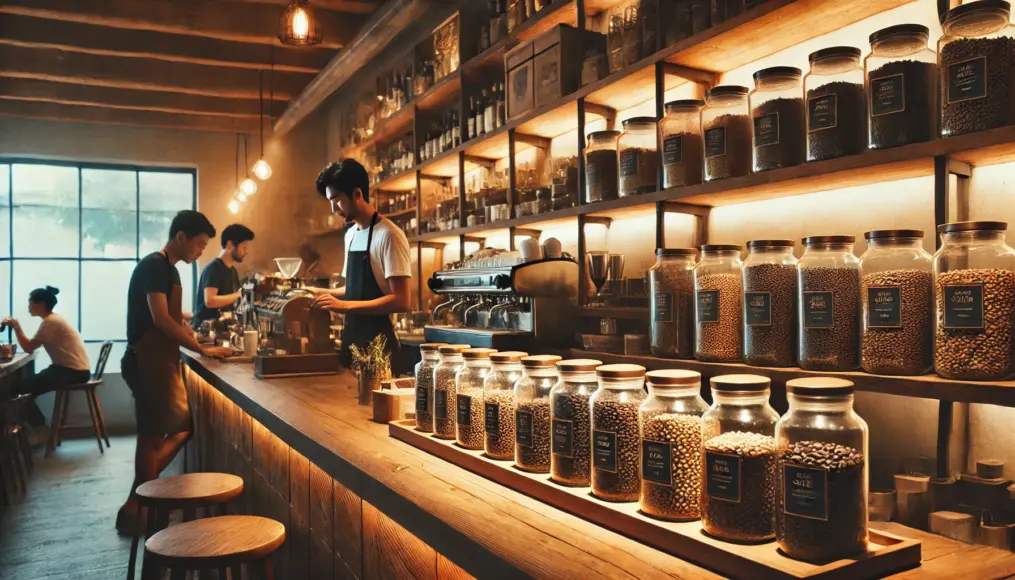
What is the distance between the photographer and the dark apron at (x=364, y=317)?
11.2 feet

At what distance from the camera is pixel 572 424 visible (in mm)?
1432

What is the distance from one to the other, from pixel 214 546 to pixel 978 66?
2148 millimetres

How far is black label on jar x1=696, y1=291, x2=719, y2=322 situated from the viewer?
5.74 feet

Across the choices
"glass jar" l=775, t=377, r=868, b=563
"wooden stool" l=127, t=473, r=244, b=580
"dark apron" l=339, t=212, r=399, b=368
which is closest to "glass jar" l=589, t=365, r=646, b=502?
"glass jar" l=775, t=377, r=868, b=563

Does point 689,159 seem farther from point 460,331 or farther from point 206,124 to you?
point 206,124

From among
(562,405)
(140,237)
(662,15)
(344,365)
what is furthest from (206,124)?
(562,405)

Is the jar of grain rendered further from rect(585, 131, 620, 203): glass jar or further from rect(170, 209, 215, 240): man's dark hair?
rect(170, 209, 215, 240): man's dark hair

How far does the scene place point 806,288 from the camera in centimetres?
153

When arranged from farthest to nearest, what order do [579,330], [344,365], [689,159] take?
[344,365] < [579,330] < [689,159]

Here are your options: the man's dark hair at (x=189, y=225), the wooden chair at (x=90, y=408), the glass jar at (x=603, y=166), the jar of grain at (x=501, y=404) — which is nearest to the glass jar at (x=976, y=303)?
the jar of grain at (x=501, y=404)

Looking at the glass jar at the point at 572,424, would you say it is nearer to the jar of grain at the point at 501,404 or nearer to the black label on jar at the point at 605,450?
the black label on jar at the point at 605,450

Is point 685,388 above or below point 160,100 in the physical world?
below

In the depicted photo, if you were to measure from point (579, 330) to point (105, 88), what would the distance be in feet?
20.1

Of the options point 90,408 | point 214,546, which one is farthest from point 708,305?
point 90,408
